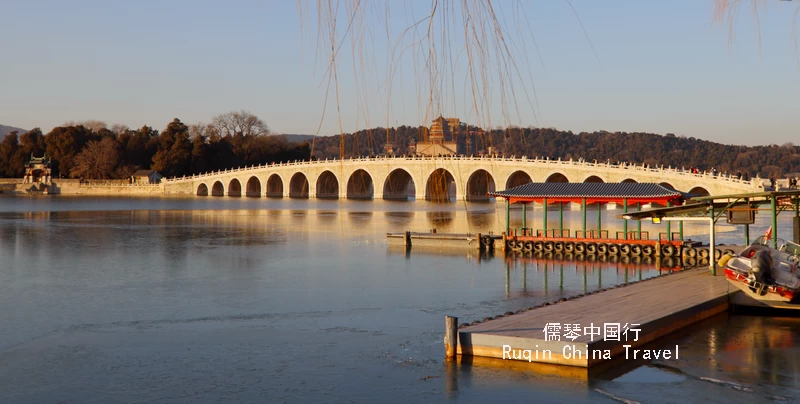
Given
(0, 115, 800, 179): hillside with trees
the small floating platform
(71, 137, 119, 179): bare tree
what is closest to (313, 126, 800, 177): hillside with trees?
(0, 115, 800, 179): hillside with trees

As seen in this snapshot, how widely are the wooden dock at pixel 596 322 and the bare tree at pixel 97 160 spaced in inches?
3950

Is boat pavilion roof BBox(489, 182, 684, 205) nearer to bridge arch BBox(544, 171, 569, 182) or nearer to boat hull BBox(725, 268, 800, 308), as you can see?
boat hull BBox(725, 268, 800, 308)

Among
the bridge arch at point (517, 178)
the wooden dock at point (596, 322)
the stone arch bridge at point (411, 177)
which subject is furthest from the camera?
the bridge arch at point (517, 178)

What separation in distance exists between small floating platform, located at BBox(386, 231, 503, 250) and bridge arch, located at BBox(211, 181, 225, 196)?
7356cm

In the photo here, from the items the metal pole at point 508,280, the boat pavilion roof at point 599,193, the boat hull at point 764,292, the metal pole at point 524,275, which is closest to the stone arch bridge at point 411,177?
the boat pavilion roof at point 599,193

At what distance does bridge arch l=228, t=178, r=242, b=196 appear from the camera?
106 meters

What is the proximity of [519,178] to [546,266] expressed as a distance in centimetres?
5584

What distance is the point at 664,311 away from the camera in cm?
1306

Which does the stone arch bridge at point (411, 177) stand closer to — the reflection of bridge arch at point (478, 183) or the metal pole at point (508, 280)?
the reflection of bridge arch at point (478, 183)

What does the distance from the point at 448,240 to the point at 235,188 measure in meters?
81.8

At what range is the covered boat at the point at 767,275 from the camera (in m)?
14.2

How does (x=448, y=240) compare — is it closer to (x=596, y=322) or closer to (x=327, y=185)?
(x=596, y=322)

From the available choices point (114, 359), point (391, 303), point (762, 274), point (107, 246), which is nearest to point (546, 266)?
point (391, 303)

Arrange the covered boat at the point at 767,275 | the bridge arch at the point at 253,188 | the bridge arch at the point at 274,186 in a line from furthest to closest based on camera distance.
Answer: the bridge arch at the point at 253,188, the bridge arch at the point at 274,186, the covered boat at the point at 767,275
